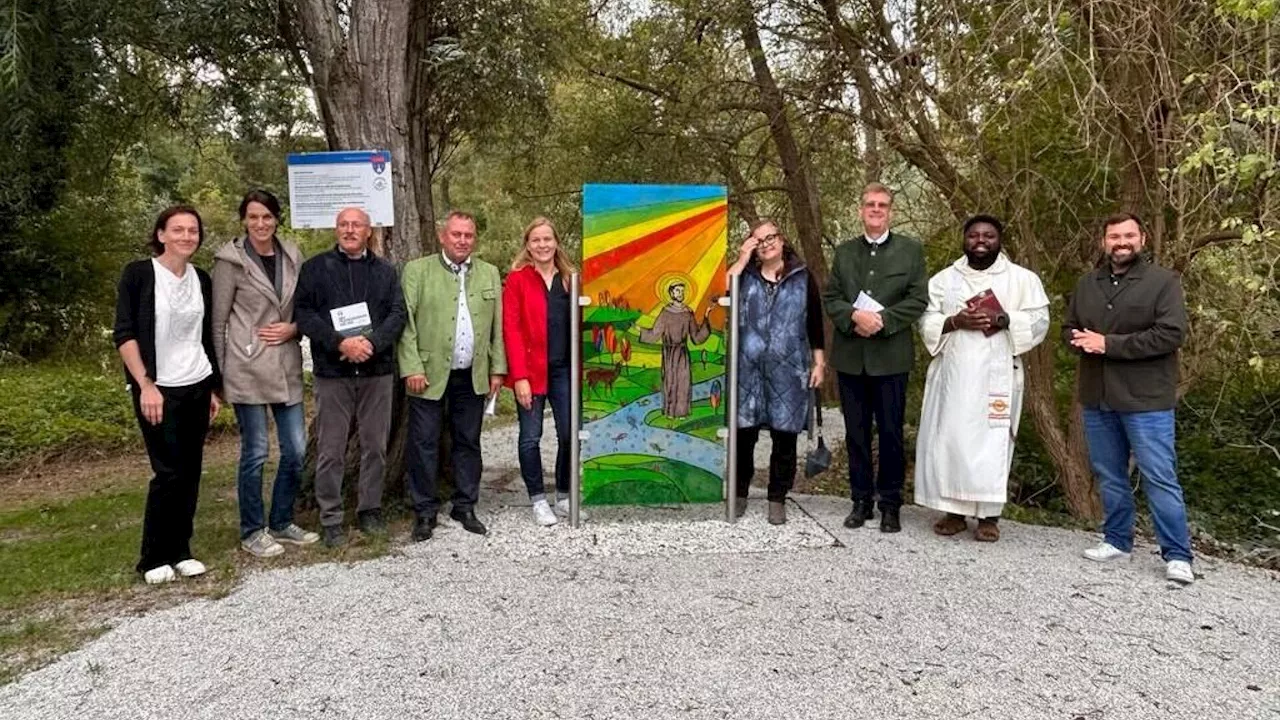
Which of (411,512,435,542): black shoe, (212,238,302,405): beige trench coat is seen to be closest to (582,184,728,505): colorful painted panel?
(411,512,435,542): black shoe

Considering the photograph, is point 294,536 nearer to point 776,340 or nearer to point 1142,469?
point 776,340

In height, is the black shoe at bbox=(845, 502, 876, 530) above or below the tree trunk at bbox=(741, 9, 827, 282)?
below

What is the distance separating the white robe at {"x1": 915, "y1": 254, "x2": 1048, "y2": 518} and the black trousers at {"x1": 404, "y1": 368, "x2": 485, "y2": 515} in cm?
261

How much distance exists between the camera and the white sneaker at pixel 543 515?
17.0 ft

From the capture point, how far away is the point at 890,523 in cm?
507

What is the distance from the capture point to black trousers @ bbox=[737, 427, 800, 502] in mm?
5131

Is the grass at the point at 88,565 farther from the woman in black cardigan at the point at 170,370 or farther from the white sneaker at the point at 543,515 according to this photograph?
the white sneaker at the point at 543,515

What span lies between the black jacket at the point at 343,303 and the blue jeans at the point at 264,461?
305 mm

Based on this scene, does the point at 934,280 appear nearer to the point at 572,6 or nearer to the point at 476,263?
the point at 476,263

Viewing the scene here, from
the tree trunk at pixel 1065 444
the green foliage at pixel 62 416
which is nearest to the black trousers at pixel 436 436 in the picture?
the tree trunk at pixel 1065 444

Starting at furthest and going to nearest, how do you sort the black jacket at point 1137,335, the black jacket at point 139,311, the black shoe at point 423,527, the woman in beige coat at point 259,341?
the black shoe at point 423,527, the woman in beige coat at point 259,341, the black jacket at point 1137,335, the black jacket at point 139,311

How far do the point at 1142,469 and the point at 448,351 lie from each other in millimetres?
3617

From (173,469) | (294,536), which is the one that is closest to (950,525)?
(294,536)

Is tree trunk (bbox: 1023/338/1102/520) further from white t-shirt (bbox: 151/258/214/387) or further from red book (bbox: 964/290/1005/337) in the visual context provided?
white t-shirt (bbox: 151/258/214/387)
